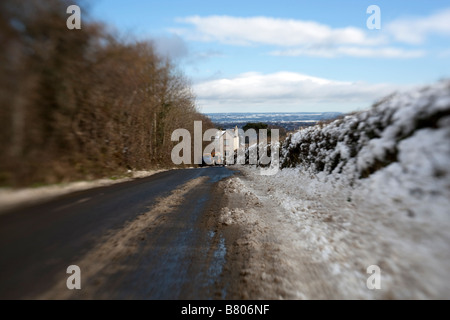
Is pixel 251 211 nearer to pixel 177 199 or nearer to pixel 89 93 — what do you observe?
pixel 177 199

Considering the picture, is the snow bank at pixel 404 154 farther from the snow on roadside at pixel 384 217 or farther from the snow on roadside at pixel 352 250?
the snow on roadside at pixel 352 250

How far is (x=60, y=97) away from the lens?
9109mm

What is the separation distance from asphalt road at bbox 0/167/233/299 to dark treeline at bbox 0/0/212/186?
194 centimetres

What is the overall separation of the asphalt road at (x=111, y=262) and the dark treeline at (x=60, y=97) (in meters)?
1.94

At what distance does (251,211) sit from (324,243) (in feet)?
8.86

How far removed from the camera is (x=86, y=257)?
13.5 ft

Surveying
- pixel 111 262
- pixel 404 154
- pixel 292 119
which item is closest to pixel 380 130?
pixel 404 154

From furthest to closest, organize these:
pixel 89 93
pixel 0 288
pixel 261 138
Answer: pixel 261 138 < pixel 89 93 < pixel 0 288

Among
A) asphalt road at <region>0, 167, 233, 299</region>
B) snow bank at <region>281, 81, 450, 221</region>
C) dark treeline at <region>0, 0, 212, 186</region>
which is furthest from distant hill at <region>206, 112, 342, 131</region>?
dark treeline at <region>0, 0, 212, 186</region>

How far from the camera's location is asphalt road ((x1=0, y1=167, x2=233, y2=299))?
3.38 meters

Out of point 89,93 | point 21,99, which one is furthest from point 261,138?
point 21,99

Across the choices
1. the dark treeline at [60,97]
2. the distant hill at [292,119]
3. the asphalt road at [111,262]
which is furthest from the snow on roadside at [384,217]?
the dark treeline at [60,97]

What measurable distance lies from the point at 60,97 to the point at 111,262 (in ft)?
23.7

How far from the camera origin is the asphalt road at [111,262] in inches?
133
